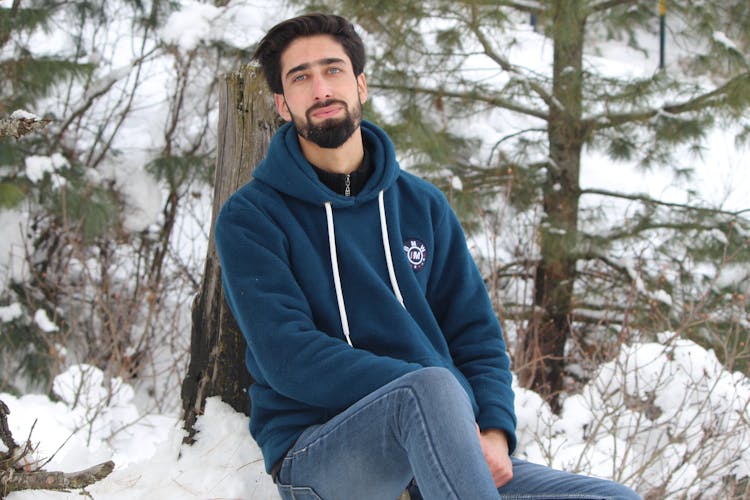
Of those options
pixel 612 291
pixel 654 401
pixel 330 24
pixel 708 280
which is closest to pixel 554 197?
pixel 612 291

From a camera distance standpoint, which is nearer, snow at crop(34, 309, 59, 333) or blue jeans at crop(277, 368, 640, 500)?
blue jeans at crop(277, 368, 640, 500)

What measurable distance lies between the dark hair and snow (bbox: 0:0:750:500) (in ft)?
2.24

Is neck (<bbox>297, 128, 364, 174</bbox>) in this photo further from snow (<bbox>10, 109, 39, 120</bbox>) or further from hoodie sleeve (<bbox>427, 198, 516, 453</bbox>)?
snow (<bbox>10, 109, 39, 120</bbox>)

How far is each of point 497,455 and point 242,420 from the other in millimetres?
775

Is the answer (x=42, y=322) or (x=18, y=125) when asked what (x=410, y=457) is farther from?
(x=42, y=322)

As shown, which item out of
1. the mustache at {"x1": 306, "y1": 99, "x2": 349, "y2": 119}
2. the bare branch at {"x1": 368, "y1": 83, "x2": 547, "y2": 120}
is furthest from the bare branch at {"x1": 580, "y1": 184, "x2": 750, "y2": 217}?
the mustache at {"x1": 306, "y1": 99, "x2": 349, "y2": 119}

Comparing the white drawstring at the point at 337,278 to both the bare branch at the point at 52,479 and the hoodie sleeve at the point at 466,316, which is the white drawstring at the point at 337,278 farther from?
the bare branch at the point at 52,479

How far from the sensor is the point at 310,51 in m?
2.12

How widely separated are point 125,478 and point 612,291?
475cm

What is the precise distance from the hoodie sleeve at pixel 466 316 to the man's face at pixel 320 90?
1.18 feet

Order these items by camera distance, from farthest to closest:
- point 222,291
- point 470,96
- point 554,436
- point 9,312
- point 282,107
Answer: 1. point 470,96
2. point 9,312
3. point 554,436
4. point 222,291
5. point 282,107

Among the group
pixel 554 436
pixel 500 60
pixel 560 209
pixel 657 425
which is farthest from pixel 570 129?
pixel 554 436

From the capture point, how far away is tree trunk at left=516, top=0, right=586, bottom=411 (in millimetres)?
5680

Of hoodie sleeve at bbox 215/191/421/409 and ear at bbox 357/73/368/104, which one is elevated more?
ear at bbox 357/73/368/104
